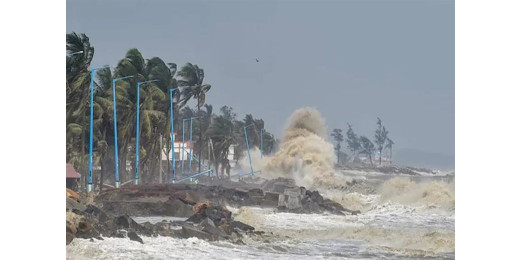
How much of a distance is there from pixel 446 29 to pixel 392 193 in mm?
2231

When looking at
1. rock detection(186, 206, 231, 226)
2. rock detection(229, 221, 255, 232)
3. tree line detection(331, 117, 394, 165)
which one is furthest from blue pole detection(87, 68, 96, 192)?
tree line detection(331, 117, 394, 165)

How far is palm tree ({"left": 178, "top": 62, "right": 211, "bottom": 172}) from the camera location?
14.0 metres

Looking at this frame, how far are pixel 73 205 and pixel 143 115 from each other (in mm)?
2081

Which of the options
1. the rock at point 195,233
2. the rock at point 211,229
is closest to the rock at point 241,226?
the rock at point 211,229

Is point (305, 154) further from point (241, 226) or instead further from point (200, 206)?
point (200, 206)

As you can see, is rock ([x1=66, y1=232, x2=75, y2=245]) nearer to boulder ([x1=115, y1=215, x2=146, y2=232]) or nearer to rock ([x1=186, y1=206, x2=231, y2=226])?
boulder ([x1=115, y1=215, x2=146, y2=232])

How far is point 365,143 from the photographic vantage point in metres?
13.7

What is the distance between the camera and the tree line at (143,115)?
46.7 feet

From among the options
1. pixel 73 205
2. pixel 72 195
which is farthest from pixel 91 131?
pixel 73 205

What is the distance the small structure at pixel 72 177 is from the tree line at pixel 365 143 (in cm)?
338
